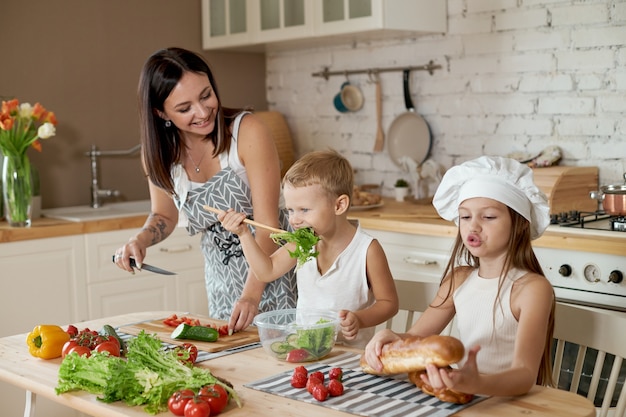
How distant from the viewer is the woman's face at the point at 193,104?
237 cm

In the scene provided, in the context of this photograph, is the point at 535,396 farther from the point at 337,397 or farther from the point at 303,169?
the point at 303,169

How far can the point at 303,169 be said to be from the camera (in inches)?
85.3

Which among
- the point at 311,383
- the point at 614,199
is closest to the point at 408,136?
the point at 614,199

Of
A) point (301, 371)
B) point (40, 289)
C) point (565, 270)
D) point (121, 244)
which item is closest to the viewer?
point (301, 371)

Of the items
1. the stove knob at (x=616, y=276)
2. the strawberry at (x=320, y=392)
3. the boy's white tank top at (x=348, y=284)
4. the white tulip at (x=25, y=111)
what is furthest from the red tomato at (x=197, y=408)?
the white tulip at (x=25, y=111)

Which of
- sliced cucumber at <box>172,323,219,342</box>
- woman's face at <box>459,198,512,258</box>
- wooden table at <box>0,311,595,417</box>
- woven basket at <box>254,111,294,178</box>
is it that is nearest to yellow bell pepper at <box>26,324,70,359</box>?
wooden table at <box>0,311,595,417</box>

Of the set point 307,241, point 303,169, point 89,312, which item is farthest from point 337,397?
point 89,312

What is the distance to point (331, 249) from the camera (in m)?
2.23

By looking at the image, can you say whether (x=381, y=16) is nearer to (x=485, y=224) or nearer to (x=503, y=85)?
(x=503, y=85)

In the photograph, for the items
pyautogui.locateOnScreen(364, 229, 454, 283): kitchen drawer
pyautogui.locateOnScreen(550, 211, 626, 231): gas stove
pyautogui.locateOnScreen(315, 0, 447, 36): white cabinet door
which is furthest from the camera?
pyautogui.locateOnScreen(315, 0, 447, 36): white cabinet door

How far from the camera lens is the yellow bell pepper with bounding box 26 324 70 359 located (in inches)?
78.0

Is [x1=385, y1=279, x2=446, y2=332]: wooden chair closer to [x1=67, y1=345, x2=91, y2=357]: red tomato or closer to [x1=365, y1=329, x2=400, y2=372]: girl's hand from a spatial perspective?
[x1=365, y1=329, x2=400, y2=372]: girl's hand

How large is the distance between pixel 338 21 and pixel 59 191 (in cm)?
159

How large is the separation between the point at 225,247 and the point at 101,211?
172 centimetres
